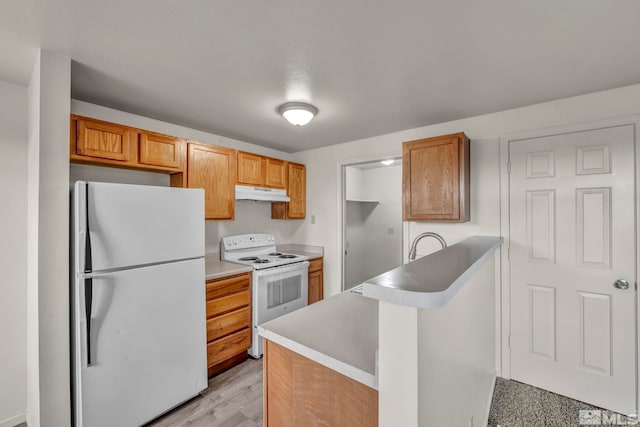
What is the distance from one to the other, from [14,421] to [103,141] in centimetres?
204

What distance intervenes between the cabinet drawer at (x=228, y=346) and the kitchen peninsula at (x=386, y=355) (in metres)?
1.36

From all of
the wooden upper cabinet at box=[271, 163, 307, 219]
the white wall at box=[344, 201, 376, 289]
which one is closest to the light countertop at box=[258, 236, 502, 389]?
the wooden upper cabinet at box=[271, 163, 307, 219]

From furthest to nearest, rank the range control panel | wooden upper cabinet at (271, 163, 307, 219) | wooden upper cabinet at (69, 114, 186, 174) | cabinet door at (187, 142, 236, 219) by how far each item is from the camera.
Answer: wooden upper cabinet at (271, 163, 307, 219) < the range control panel < cabinet door at (187, 142, 236, 219) < wooden upper cabinet at (69, 114, 186, 174)

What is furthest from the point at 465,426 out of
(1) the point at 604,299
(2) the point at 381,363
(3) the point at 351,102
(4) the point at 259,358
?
(3) the point at 351,102

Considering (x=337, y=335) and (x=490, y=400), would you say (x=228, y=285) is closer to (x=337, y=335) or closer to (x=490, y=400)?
(x=337, y=335)

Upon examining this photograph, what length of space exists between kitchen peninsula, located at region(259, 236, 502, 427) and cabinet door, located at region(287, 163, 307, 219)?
2256 mm

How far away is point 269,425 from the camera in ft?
4.36

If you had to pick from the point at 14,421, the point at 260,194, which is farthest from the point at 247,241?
the point at 14,421

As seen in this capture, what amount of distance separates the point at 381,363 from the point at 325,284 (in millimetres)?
2965

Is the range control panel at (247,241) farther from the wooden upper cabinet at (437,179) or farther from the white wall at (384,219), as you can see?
the white wall at (384,219)

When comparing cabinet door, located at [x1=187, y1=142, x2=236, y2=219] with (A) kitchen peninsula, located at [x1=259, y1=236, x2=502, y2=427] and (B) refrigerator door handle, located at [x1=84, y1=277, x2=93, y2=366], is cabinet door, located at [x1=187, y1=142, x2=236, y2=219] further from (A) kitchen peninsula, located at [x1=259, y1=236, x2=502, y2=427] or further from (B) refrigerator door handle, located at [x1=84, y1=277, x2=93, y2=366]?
(A) kitchen peninsula, located at [x1=259, y1=236, x2=502, y2=427]

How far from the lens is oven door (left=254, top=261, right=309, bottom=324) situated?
9.43ft

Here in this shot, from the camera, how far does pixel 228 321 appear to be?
264 cm

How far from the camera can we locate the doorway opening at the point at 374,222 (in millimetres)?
5059
